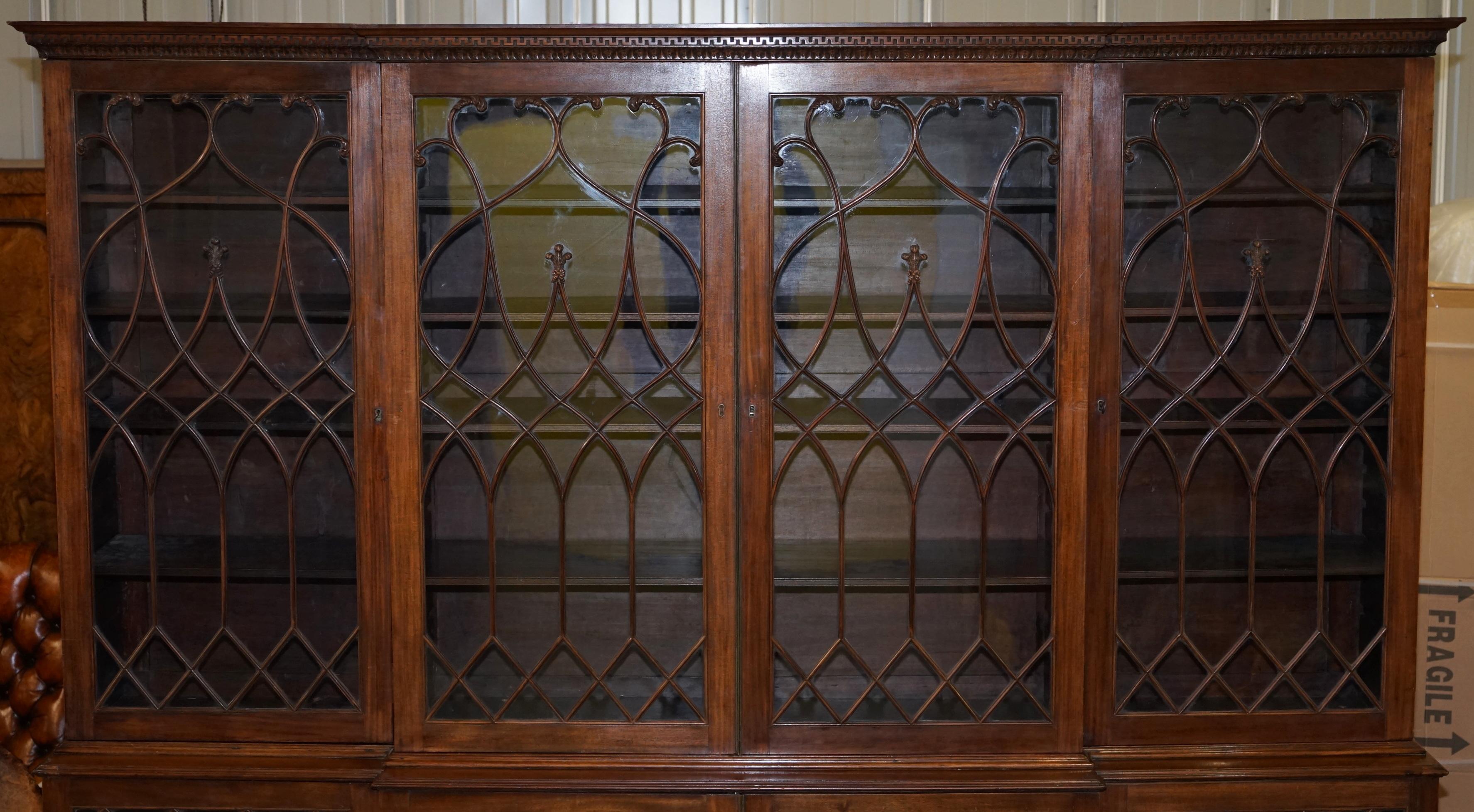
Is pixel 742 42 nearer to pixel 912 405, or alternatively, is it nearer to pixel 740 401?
pixel 740 401

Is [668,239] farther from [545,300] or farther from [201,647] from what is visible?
[201,647]

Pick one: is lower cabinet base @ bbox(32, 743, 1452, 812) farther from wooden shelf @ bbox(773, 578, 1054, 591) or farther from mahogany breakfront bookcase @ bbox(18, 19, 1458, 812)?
wooden shelf @ bbox(773, 578, 1054, 591)

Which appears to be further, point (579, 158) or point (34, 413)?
point (34, 413)

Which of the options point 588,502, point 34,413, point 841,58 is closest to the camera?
point 841,58

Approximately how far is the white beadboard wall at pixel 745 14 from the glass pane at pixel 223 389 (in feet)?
2.15

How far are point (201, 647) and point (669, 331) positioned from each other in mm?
1317

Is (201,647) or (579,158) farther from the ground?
(579,158)

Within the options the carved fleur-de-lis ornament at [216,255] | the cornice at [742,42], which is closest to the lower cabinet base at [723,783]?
the carved fleur-de-lis ornament at [216,255]

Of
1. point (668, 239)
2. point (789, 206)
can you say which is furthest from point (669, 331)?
point (789, 206)

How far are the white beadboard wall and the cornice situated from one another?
603 mm

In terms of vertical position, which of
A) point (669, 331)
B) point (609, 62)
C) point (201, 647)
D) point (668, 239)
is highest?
point (609, 62)

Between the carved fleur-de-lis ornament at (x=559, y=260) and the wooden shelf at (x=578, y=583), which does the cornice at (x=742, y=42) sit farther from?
the wooden shelf at (x=578, y=583)

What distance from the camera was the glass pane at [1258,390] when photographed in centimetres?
215

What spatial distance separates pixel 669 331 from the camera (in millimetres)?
2172
